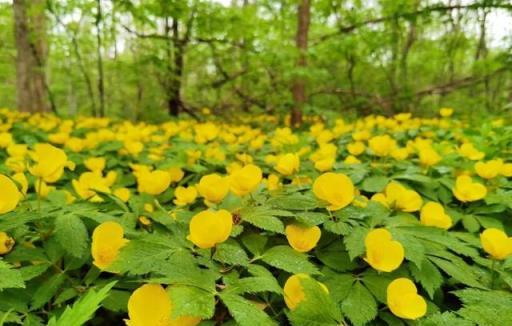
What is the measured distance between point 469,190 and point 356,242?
2.72 feet

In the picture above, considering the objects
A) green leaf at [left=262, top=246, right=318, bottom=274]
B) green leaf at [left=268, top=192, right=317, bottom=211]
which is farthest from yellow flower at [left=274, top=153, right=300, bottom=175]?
green leaf at [left=262, top=246, right=318, bottom=274]

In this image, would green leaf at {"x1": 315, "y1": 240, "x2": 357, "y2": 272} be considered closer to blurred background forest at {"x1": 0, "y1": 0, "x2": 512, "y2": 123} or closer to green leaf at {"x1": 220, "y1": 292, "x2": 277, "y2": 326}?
green leaf at {"x1": 220, "y1": 292, "x2": 277, "y2": 326}

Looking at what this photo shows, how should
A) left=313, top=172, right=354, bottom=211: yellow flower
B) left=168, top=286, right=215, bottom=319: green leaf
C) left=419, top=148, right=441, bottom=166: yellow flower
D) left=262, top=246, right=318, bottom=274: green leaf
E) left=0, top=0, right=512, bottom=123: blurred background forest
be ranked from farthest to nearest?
left=0, top=0, right=512, bottom=123: blurred background forest
left=419, top=148, right=441, bottom=166: yellow flower
left=313, top=172, right=354, bottom=211: yellow flower
left=262, top=246, right=318, bottom=274: green leaf
left=168, top=286, right=215, bottom=319: green leaf

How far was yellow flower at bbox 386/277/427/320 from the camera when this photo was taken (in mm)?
1019

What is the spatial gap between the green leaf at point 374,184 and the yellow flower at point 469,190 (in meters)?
0.34

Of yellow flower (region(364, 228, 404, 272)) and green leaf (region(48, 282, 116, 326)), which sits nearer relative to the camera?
green leaf (region(48, 282, 116, 326))

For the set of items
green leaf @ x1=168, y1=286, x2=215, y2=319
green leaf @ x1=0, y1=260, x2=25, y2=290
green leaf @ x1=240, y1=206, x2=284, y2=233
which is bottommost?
green leaf @ x1=168, y1=286, x2=215, y2=319

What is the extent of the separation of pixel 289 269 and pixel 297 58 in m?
4.51

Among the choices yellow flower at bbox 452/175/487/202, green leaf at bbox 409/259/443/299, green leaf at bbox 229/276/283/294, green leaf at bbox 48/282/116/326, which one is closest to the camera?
green leaf at bbox 48/282/116/326

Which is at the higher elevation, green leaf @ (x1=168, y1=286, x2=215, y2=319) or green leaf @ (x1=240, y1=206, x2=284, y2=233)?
green leaf @ (x1=240, y1=206, x2=284, y2=233)

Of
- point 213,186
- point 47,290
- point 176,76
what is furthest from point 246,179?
point 176,76

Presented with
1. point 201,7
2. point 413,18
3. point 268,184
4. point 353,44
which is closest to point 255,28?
point 201,7

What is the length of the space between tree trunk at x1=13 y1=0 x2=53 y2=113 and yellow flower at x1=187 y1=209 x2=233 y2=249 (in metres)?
5.19

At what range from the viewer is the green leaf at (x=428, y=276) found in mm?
1160
